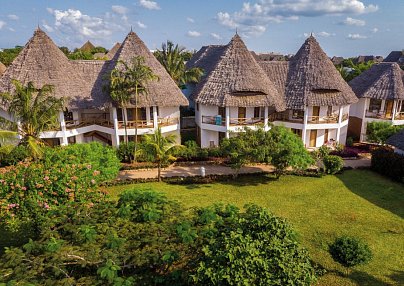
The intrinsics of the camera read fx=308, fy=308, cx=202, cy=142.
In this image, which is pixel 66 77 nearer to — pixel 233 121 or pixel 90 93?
pixel 90 93

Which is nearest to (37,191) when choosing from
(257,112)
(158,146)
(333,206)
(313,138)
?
(158,146)

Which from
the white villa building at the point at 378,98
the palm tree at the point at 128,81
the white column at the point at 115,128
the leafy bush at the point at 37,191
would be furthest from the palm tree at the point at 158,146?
the white villa building at the point at 378,98

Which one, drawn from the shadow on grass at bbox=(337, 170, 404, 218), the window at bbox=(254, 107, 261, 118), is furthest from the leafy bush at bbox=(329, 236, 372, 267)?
the window at bbox=(254, 107, 261, 118)

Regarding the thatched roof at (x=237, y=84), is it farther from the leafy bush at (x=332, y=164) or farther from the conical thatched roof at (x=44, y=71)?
the conical thatched roof at (x=44, y=71)

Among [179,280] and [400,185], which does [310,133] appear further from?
[179,280]

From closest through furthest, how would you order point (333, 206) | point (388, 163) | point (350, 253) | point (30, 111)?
point (350, 253)
point (30, 111)
point (333, 206)
point (388, 163)
